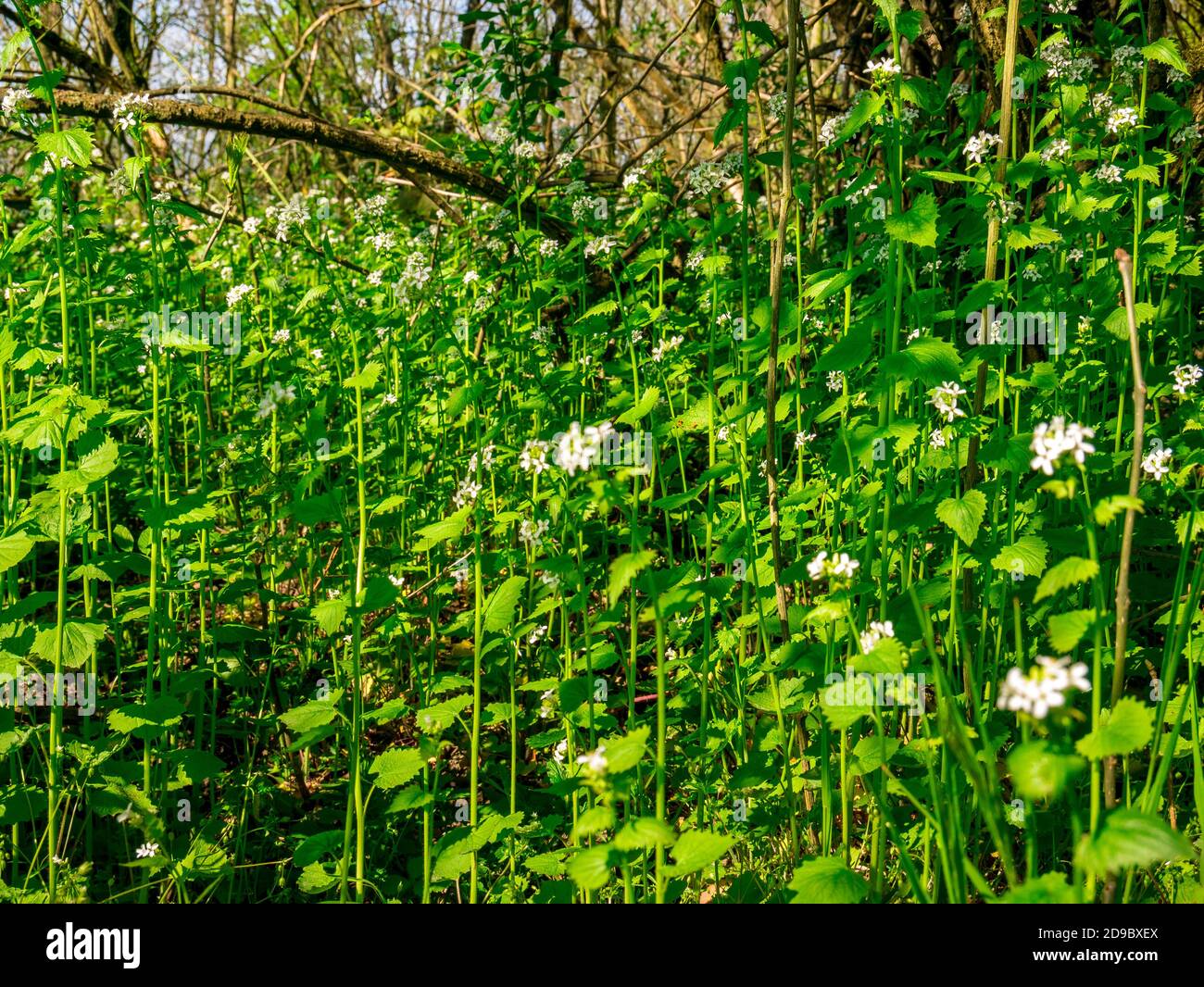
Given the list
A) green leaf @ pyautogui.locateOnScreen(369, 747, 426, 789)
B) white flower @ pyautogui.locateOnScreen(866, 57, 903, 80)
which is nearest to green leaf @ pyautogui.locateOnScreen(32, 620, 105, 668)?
green leaf @ pyautogui.locateOnScreen(369, 747, 426, 789)

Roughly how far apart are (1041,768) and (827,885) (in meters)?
0.49

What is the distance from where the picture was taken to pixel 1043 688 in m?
1.04

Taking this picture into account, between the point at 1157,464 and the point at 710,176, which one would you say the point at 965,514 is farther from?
the point at 710,176

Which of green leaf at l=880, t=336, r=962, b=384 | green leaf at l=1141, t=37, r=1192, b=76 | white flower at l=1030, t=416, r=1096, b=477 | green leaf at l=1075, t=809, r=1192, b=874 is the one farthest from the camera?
green leaf at l=1141, t=37, r=1192, b=76

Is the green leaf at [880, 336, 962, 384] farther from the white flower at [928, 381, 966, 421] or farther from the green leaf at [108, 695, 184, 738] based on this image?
the green leaf at [108, 695, 184, 738]

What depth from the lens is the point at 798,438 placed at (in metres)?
2.51

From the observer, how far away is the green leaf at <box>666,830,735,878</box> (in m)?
1.42

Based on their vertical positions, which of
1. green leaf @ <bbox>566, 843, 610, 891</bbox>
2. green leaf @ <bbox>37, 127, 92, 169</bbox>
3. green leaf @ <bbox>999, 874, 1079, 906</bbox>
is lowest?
green leaf @ <bbox>566, 843, 610, 891</bbox>

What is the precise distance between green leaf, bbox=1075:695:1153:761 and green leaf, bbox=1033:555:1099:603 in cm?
17

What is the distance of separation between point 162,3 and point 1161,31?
24.8ft

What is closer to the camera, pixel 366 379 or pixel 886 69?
pixel 886 69

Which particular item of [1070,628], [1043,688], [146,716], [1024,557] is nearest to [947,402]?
[1024,557]

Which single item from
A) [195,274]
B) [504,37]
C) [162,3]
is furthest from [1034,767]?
[162,3]

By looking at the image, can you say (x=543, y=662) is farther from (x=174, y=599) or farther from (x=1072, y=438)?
(x=1072, y=438)
